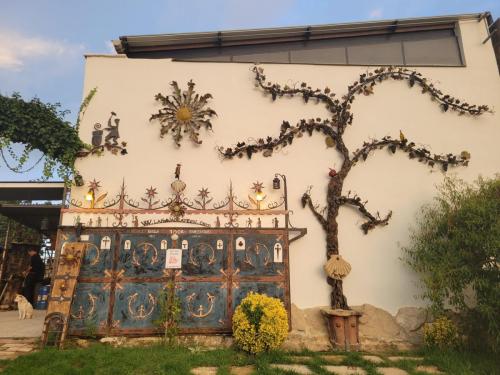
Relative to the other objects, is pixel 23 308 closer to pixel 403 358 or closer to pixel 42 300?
pixel 42 300

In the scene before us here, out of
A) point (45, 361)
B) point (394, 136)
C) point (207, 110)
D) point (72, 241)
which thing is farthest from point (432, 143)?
point (45, 361)

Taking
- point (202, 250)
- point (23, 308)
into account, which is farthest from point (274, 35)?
point (23, 308)

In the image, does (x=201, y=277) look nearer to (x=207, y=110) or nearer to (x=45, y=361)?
(x=45, y=361)

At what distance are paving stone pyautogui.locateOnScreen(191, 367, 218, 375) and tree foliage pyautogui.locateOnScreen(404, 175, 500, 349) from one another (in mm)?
3757

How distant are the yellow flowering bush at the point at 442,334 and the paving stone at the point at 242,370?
3.36 metres

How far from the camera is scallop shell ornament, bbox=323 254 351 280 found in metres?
6.79

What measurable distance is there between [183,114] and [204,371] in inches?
208

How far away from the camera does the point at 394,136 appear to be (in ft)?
26.1

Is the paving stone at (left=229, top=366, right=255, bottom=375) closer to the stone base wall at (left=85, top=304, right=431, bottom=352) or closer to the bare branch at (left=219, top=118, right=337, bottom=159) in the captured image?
the stone base wall at (left=85, top=304, right=431, bottom=352)

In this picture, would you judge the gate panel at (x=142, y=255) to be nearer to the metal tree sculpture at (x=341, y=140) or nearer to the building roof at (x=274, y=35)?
the metal tree sculpture at (x=341, y=140)

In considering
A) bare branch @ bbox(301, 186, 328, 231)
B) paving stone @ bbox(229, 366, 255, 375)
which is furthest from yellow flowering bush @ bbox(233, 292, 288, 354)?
bare branch @ bbox(301, 186, 328, 231)

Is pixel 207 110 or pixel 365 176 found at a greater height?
pixel 207 110

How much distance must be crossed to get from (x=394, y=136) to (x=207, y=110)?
14.6ft

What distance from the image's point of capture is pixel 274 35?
861cm
